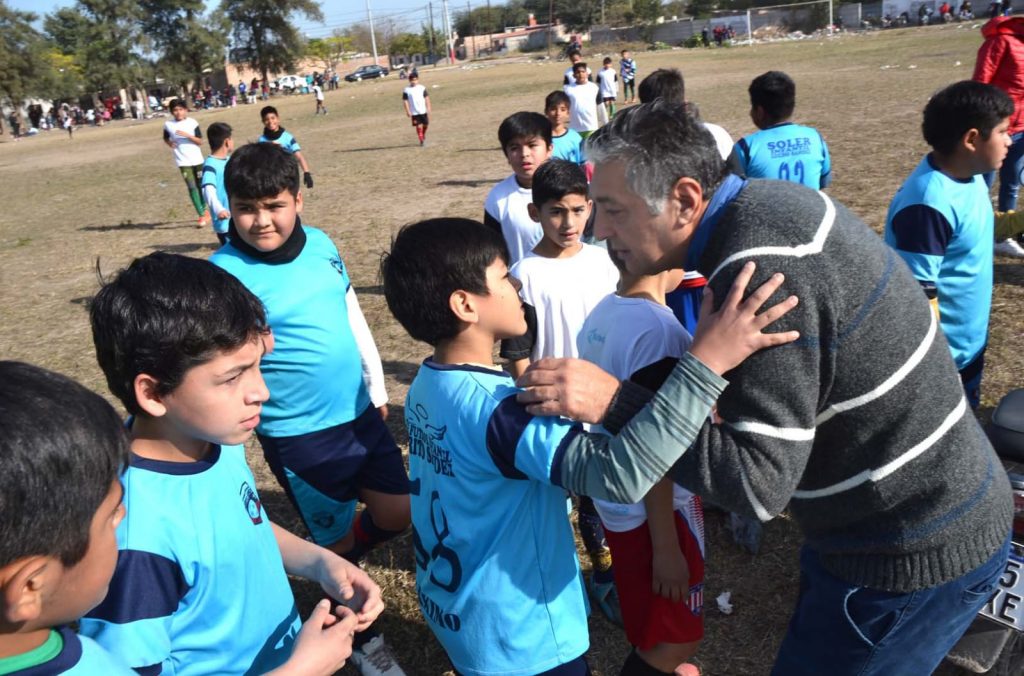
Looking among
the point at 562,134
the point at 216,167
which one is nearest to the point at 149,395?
the point at 562,134

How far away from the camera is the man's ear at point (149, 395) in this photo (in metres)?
1.79

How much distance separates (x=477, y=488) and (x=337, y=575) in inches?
17.0

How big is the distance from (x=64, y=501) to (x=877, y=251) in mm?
1590

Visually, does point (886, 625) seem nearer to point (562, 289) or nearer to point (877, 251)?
point (877, 251)

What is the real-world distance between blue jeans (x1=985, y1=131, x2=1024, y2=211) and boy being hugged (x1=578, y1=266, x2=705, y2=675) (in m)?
6.57

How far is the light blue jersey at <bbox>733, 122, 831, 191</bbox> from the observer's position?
512 cm

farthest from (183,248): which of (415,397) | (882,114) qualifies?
(882,114)

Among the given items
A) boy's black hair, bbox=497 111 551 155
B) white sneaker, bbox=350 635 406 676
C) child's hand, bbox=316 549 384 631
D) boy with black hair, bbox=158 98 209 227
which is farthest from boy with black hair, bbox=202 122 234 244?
child's hand, bbox=316 549 384 631

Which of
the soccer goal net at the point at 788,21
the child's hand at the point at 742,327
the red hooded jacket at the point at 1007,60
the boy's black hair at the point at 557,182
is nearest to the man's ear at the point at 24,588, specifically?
the child's hand at the point at 742,327

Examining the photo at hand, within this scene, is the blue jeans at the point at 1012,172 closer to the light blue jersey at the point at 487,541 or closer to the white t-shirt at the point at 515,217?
the white t-shirt at the point at 515,217

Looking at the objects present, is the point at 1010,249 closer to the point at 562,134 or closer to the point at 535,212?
the point at 562,134

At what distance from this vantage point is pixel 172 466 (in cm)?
179

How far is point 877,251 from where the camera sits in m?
1.56

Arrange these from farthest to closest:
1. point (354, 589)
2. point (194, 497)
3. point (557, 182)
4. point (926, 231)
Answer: point (557, 182), point (926, 231), point (354, 589), point (194, 497)
